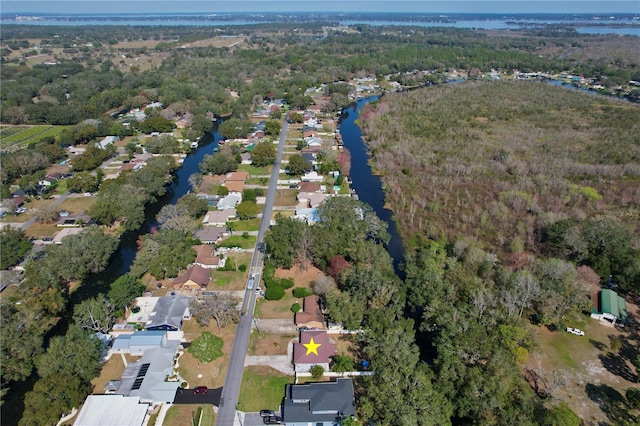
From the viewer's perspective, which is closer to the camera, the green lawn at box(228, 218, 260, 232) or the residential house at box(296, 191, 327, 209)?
the green lawn at box(228, 218, 260, 232)

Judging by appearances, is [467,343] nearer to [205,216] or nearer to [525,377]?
[525,377]

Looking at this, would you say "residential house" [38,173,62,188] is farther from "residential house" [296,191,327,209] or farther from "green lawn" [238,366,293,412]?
"green lawn" [238,366,293,412]

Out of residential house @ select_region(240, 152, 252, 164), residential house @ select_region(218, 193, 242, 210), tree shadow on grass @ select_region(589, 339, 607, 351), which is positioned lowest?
tree shadow on grass @ select_region(589, 339, 607, 351)

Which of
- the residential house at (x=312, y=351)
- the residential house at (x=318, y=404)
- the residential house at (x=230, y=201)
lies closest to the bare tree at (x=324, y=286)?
the residential house at (x=312, y=351)

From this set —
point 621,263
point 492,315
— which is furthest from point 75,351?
point 621,263

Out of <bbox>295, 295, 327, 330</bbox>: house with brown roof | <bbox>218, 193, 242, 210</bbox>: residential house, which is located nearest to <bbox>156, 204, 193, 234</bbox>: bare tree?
<bbox>218, 193, 242, 210</bbox>: residential house

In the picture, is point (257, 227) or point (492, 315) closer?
point (492, 315)
